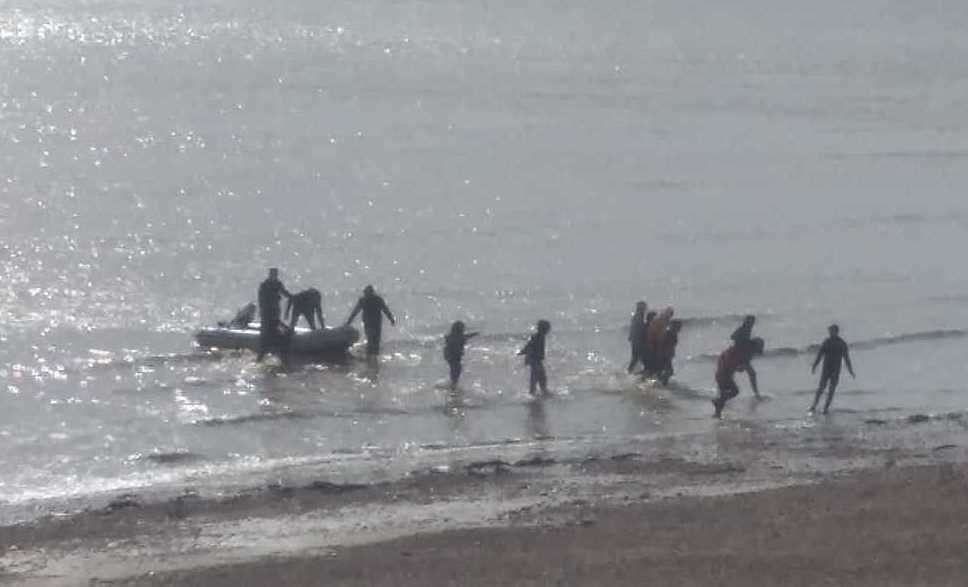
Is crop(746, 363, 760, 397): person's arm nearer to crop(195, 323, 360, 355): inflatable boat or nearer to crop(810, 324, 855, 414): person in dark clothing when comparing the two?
crop(810, 324, 855, 414): person in dark clothing

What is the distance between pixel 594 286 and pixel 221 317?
6.92 meters

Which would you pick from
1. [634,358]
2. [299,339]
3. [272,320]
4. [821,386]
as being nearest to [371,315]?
[299,339]

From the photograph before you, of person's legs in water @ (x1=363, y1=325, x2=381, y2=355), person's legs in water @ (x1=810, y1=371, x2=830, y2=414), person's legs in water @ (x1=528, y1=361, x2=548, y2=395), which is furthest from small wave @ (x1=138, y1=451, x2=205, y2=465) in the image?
person's legs in water @ (x1=810, y1=371, x2=830, y2=414)

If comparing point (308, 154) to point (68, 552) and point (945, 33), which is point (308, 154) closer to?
point (68, 552)

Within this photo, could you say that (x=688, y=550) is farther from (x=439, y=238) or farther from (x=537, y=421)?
(x=439, y=238)

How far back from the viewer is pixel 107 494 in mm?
18484

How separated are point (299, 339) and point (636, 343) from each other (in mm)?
4447

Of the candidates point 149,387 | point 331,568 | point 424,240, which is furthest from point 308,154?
point 331,568

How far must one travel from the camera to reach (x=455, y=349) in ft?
78.4

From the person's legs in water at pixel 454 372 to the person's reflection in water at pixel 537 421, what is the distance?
1.13 m

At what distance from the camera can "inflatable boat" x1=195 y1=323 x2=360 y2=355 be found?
2555 centimetres

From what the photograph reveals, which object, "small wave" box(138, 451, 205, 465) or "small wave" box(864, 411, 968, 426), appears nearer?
"small wave" box(138, 451, 205, 465)

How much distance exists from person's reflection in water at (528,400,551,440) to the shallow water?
0.05m

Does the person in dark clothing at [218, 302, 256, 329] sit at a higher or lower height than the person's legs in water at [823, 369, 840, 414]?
higher
